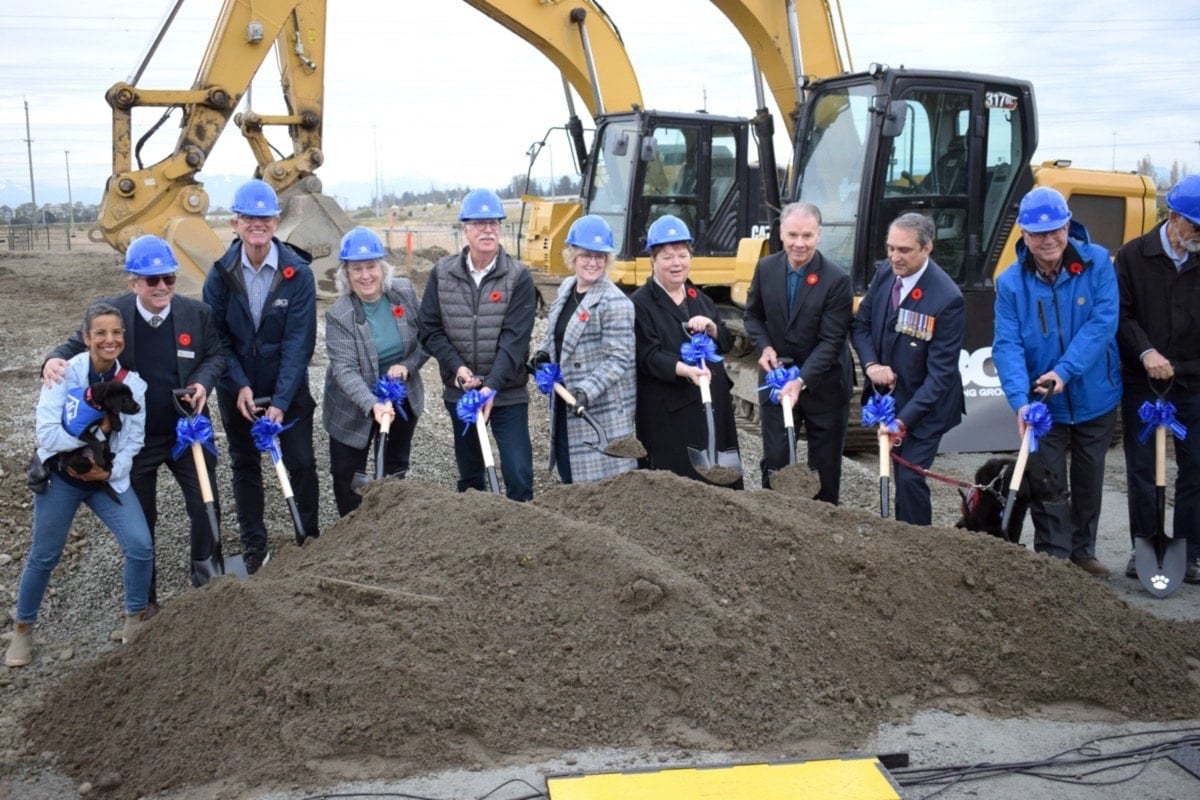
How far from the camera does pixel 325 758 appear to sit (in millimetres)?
3727

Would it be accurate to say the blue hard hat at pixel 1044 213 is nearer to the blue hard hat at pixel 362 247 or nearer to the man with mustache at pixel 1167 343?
the man with mustache at pixel 1167 343

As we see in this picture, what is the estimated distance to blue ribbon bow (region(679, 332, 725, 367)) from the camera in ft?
18.4

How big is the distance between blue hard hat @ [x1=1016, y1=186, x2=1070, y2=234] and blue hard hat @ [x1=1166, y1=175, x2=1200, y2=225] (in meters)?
0.58

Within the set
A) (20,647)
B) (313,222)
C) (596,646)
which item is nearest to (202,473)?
(20,647)

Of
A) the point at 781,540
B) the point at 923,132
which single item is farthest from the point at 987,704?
the point at 923,132

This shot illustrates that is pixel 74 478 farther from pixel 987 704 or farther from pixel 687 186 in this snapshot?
pixel 687 186

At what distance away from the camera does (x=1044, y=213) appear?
5.33 metres

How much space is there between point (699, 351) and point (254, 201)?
224 cm

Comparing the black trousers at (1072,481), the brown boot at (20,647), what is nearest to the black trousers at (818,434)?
the black trousers at (1072,481)

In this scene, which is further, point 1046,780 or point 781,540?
point 781,540

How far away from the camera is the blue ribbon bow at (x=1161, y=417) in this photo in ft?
18.3

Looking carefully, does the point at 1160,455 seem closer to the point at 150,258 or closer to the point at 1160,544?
the point at 1160,544

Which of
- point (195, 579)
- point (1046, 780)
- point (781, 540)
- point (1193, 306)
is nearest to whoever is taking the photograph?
point (1046, 780)

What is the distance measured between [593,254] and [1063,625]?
Result: 273 cm
